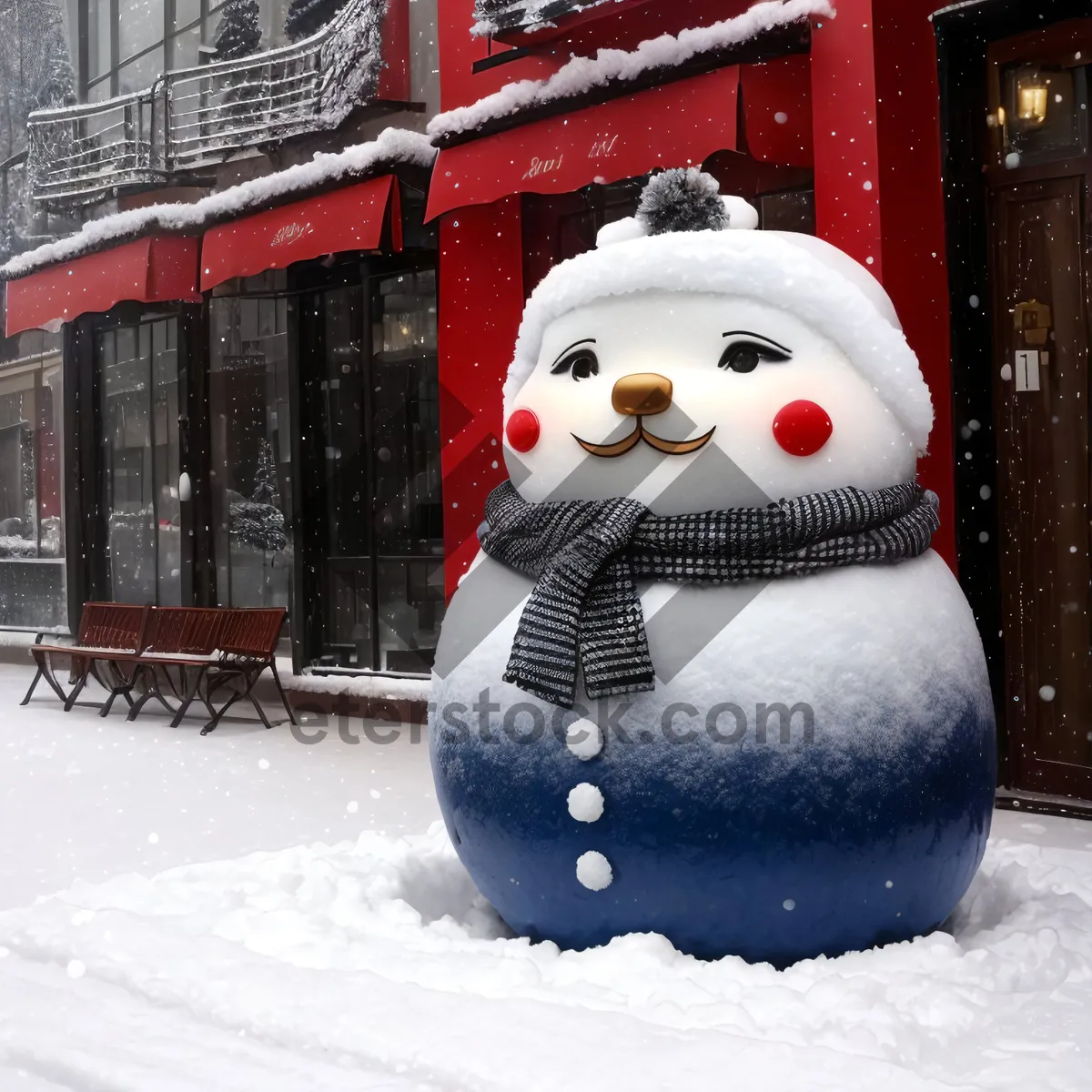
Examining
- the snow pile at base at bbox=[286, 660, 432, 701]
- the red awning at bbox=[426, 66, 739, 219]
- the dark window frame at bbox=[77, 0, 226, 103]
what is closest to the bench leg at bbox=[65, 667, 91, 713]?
the snow pile at base at bbox=[286, 660, 432, 701]

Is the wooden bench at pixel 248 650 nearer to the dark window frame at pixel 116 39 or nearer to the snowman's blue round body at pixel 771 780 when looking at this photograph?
the dark window frame at pixel 116 39

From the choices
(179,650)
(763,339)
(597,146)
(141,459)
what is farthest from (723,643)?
(141,459)

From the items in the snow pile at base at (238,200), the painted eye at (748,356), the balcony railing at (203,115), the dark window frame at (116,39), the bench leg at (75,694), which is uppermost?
the dark window frame at (116,39)

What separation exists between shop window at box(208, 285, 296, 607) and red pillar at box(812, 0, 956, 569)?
5.28m

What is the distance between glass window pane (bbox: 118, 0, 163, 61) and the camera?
12250mm

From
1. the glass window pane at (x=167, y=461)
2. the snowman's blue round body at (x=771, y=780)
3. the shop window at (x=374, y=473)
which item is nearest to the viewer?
the snowman's blue round body at (x=771, y=780)

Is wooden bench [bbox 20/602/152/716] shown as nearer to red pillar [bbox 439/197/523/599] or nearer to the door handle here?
red pillar [bbox 439/197/523/599]

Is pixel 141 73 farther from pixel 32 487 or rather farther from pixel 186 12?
pixel 32 487

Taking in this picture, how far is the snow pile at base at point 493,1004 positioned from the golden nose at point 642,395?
1452 millimetres

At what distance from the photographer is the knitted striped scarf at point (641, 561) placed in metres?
3.42

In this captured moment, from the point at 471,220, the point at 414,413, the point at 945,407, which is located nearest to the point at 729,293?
the point at 945,407

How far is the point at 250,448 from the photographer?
1097cm

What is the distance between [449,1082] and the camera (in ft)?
9.34

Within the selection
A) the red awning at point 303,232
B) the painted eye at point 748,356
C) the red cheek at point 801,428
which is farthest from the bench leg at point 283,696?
the red cheek at point 801,428
